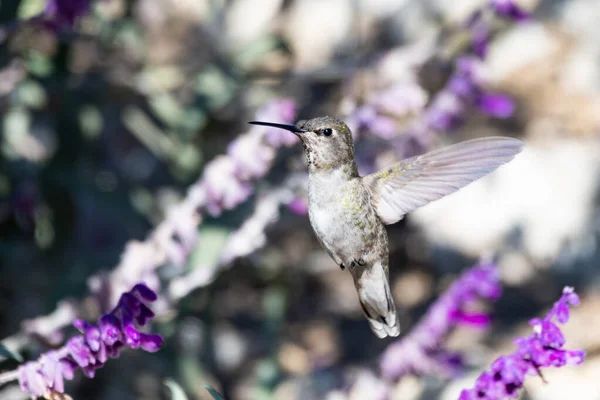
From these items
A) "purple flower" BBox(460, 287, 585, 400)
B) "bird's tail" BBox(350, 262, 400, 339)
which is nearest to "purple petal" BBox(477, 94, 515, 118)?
"bird's tail" BBox(350, 262, 400, 339)

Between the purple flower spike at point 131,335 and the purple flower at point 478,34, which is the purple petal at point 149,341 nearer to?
the purple flower spike at point 131,335

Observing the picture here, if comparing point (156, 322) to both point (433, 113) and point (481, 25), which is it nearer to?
point (433, 113)

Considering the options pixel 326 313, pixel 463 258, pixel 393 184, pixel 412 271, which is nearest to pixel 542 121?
pixel 463 258

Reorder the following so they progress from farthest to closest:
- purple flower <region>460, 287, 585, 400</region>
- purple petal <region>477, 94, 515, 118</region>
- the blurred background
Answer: the blurred background < purple petal <region>477, 94, 515, 118</region> < purple flower <region>460, 287, 585, 400</region>

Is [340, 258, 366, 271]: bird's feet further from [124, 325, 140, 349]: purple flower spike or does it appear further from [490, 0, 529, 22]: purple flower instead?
[490, 0, 529, 22]: purple flower

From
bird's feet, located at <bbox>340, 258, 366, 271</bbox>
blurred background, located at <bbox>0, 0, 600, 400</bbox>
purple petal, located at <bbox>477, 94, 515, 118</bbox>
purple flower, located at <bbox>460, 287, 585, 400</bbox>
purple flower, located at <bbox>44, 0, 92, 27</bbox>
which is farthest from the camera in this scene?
blurred background, located at <bbox>0, 0, 600, 400</bbox>

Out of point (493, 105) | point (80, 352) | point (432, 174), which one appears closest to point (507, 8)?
point (493, 105)
